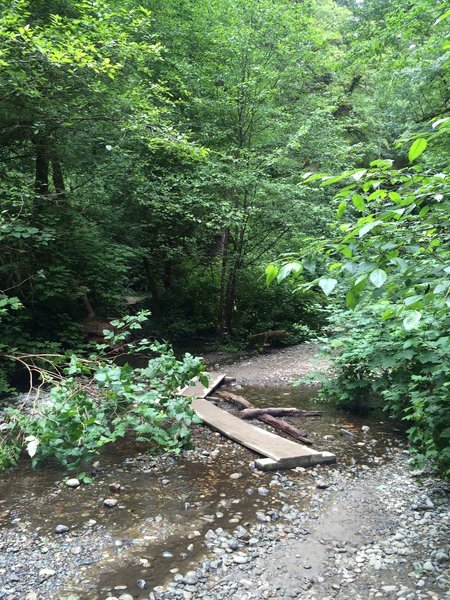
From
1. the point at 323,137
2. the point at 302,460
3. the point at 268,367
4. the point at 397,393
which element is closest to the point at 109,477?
the point at 302,460

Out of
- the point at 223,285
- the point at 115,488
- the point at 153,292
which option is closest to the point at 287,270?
the point at 115,488

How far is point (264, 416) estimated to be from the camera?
20.2 ft

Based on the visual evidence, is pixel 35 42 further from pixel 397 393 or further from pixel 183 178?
pixel 397 393

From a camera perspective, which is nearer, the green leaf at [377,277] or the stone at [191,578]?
the green leaf at [377,277]

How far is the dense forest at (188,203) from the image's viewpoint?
3711 mm

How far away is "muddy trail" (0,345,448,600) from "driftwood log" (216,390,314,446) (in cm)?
28

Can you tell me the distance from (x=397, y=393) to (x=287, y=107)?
27.4 feet

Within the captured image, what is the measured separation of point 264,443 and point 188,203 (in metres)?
5.43

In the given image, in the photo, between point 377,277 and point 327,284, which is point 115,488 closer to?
point 327,284

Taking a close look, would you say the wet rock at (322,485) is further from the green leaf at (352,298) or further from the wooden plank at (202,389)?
the green leaf at (352,298)

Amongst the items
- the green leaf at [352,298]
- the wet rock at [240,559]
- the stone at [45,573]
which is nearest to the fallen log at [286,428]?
the wet rock at [240,559]

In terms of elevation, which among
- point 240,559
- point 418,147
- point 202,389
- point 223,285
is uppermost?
point 418,147

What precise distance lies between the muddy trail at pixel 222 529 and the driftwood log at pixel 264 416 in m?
0.28

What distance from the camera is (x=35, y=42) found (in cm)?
489
